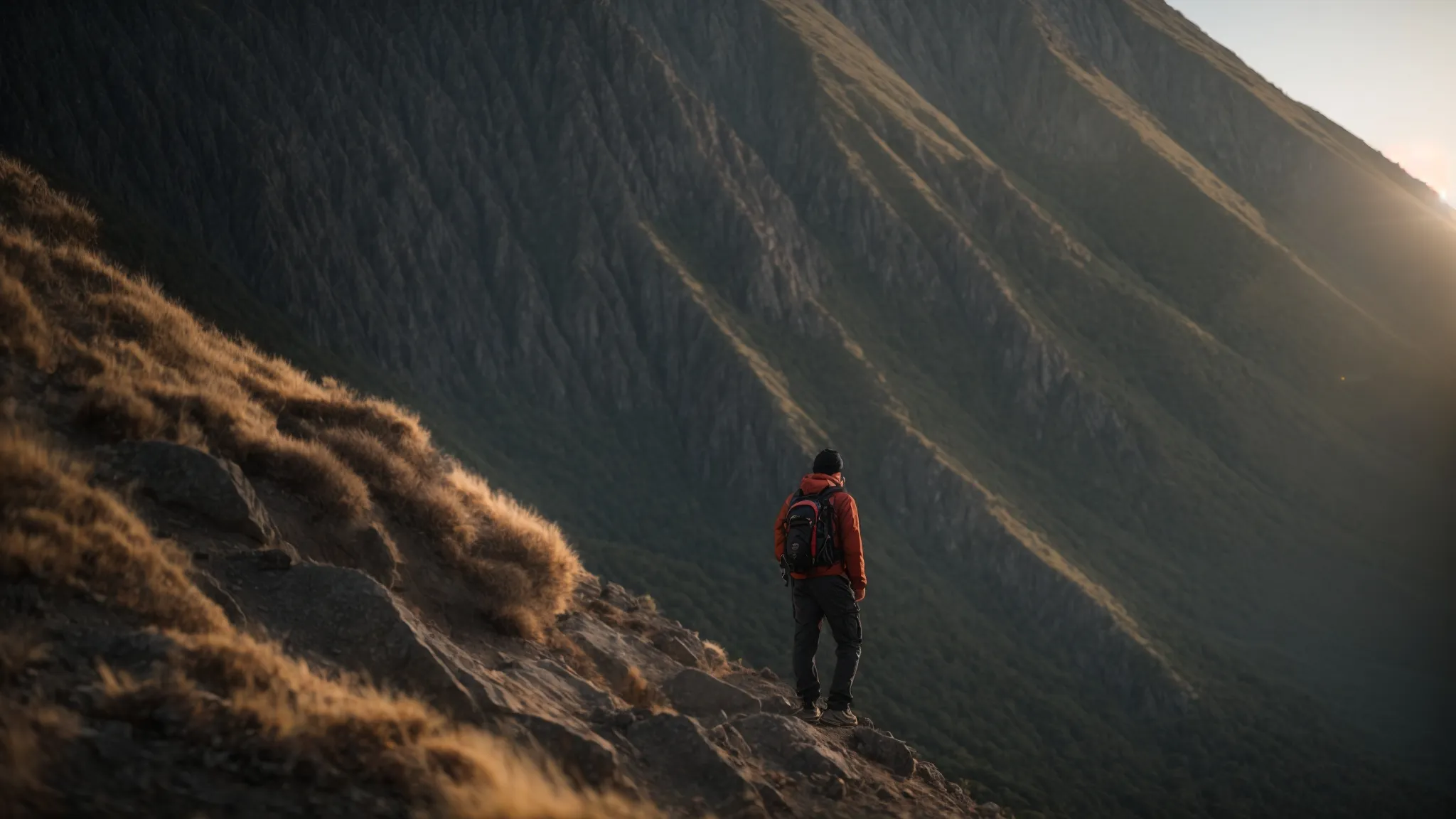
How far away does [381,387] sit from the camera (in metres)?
67.4

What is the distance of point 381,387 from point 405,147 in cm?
2085

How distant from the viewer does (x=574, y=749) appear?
8016 mm

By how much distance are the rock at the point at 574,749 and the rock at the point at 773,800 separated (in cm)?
132

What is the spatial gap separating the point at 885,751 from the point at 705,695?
77.4 inches

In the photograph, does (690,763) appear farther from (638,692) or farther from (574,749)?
(638,692)

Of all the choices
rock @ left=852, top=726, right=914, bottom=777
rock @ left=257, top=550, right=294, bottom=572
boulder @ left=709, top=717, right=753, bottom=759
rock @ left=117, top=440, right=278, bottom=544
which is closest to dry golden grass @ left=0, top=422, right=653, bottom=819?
rock @ left=257, top=550, right=294, bottom=572

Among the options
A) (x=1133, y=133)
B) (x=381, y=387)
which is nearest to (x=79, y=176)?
(x=381, y=387)

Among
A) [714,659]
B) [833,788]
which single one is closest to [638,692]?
[833,788]

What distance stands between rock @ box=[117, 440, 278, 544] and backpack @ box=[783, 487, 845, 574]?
16.8 feet

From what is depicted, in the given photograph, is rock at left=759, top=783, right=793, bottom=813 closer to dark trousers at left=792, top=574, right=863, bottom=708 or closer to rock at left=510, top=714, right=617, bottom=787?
rock at left=510, top=714, right=617, bottom=787

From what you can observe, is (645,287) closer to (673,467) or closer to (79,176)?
(673,467)

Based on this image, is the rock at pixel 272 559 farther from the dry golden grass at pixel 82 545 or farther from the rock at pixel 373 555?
the rock at pixel 373 555

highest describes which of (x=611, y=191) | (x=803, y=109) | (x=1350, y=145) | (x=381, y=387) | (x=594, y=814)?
(x=1350, y=145)

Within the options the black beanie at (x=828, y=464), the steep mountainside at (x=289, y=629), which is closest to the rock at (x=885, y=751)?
the steep mountainside at (x=289, y=629)
